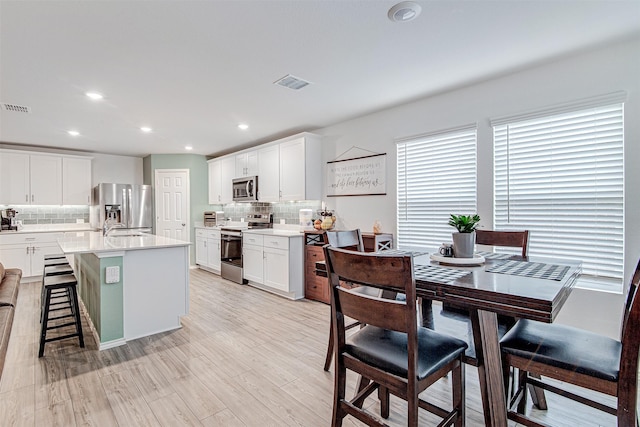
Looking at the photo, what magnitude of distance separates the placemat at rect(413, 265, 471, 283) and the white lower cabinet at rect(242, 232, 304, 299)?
8.80 ft

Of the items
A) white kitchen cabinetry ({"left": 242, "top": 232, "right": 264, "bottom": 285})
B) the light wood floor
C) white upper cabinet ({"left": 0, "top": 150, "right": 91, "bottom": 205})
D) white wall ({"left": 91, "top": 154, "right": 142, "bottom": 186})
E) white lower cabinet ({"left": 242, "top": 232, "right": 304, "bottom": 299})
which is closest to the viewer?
the light wood floor

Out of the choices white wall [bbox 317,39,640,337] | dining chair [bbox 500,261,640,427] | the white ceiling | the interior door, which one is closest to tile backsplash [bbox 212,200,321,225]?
the interior door

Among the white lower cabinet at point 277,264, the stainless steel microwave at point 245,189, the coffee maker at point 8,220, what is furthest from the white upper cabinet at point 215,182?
the coffee maker at point 8,220

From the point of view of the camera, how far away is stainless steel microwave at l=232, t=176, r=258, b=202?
5371mm

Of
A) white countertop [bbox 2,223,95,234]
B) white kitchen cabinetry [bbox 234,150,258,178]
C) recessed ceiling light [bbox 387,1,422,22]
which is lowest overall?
white countertop [bbox 2,223,95,234]

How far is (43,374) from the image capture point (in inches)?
92.0

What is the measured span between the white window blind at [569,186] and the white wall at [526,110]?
0.23 feet

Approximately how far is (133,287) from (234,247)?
2.39 m

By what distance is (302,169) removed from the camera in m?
4.48

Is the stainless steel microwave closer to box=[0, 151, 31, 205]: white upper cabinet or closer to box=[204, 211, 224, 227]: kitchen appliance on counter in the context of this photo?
box=[204, 211, 224, 227]: kitchen appliance on counter

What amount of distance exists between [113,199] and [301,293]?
4.02 m

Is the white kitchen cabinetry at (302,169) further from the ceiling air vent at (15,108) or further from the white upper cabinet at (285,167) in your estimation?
the ceiling air vent at (15,108)

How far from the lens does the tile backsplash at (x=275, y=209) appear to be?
4935mm

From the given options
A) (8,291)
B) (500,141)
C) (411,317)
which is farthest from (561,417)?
(8,291)
